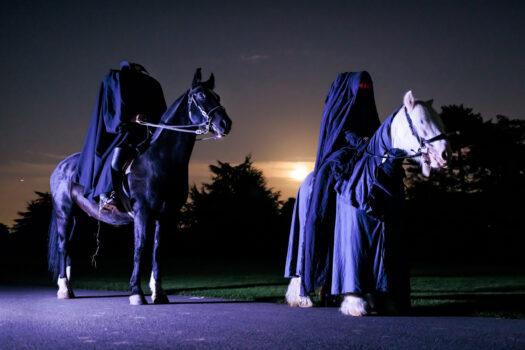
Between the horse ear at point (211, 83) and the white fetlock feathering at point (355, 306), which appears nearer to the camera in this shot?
the white fetlock feathering at point (355, 306)

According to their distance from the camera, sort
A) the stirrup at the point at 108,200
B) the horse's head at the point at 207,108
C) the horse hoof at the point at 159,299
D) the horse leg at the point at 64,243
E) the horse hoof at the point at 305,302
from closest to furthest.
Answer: the horse hoof at the point at 305,302, the horse's head at the point at 207,108, the horse hoof at the point at 159,299, the stirrup at the point at 108,200, the horse leg at the point at 64,243

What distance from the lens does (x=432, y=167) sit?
6.10m

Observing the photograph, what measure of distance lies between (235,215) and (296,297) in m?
38.2

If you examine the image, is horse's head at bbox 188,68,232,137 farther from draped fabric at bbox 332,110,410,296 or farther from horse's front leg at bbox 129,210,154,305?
draped fabric at bbox 332,110,410,296

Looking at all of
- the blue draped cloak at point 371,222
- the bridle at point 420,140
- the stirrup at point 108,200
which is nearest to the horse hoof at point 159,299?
the stirrup at point 108,200

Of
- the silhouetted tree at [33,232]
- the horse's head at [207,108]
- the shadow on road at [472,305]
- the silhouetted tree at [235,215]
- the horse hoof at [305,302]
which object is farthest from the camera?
the silhouetted tree at [235,215]

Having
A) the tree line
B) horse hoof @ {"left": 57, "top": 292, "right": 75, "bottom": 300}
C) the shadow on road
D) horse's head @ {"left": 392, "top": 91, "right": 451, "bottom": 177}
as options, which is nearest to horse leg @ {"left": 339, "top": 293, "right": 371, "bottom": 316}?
the shadow on road

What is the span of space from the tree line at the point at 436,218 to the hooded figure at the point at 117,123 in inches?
774

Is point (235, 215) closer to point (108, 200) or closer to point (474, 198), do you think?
point (474, 198)

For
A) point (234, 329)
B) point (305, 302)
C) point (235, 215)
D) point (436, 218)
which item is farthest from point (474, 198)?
point (234, 329)

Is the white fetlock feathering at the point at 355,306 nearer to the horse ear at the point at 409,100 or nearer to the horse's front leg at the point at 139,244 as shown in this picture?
the horse ear at the point at 409,100

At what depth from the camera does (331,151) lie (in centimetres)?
747

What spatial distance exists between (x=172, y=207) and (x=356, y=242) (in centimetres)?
289

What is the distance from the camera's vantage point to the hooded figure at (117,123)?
8711mm
